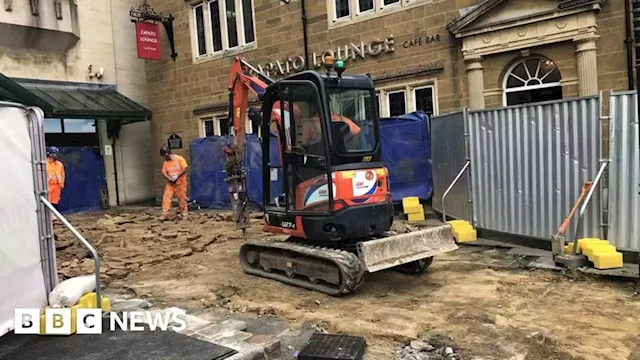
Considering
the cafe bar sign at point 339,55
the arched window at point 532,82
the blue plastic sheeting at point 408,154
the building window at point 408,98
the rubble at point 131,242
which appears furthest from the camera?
the cafe bar sign at point 339,55

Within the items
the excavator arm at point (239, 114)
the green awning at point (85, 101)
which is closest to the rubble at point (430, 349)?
the excavator arm at point (239, 114)

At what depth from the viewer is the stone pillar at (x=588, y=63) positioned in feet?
32.2

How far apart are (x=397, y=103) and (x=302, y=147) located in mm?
7008

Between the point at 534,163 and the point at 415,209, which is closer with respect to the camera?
the point at 534,163

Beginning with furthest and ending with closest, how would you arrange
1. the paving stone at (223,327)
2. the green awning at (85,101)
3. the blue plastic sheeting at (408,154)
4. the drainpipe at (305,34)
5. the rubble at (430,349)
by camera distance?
the green awning at (85,101)
the drainpipe at (305,34)
the blue plastic sheeting at (408,154)
the paving stone at (223,327)
the rubble at (430,349)

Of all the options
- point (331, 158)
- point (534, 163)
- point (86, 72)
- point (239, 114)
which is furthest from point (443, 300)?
point (86, 72)

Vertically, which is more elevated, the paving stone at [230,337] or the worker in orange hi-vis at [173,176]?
the worker in orange hi-vis at [173,176]

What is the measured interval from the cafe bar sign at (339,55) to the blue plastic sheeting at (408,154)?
2.01 m

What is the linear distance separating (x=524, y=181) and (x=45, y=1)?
596 inches

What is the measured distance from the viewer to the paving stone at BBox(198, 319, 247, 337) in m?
4.82

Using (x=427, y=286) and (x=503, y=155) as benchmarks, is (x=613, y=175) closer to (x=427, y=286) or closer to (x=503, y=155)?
(x=503, y=155)

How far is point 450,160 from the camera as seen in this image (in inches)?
395

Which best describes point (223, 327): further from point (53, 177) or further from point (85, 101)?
point (85, 101)

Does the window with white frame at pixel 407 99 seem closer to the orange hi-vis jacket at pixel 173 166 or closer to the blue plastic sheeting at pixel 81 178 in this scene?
the orange hi-vis jacket at pixel 173 166
